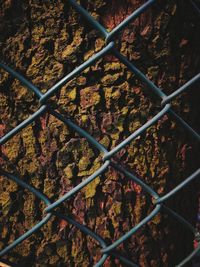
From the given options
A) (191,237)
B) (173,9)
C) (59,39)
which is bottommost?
(191,237)

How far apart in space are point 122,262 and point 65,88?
538 millimetres

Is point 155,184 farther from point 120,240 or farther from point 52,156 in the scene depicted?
point 52,156

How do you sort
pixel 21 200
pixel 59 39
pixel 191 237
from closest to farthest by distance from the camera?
pixel 59 39 < pixel 21 200 < pixel 191 237

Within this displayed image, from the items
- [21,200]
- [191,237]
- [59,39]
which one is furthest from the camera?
[191,237]

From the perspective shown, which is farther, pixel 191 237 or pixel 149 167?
pixel 191 237

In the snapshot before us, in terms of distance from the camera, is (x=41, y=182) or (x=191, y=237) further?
(x=191, y=237)

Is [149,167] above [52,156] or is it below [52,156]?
below

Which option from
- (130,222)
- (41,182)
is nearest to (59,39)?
(41,182)

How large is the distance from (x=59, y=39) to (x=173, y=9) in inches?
11.6

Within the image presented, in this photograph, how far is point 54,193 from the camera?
0.82 m

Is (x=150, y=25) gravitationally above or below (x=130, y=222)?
above

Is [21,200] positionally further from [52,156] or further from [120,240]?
[120,240]

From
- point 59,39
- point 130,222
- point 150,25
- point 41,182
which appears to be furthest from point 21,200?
point 150,25

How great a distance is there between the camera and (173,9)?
0.74 metres
